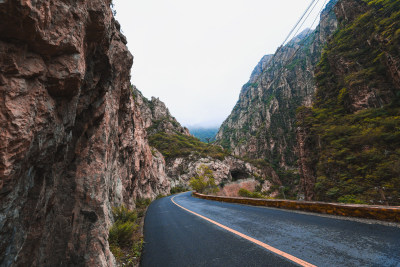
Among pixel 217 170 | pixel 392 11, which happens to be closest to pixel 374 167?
pixel 392 11

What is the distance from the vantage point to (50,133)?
9.29 ft

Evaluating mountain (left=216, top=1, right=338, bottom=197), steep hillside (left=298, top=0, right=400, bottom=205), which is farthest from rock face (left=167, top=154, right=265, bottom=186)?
steep hillside (left=298, top=0, right=400, bottom=205)

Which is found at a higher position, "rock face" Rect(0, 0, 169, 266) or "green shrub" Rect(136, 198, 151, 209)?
"rock face" Rect(0, 0, 169, 266)

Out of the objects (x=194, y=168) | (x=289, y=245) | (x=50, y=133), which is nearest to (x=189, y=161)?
(x=194, y=168)

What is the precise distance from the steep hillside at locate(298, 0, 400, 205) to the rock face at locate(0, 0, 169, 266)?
14914 mm

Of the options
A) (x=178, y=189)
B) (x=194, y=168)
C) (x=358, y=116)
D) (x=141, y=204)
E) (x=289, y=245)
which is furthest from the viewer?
(x=194, y=168)

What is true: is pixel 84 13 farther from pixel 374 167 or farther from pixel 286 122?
pixel 286 122

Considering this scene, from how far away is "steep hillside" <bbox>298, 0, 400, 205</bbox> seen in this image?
45.5 ft

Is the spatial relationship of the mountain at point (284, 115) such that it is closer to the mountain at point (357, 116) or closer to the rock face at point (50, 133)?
the mountain at point (357, 116)

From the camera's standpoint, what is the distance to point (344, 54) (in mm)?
27438

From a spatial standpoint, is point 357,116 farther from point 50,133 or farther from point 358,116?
point 50,133

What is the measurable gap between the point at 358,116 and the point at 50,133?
2695 centimetres

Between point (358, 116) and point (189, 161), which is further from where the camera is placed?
point (189, 161)

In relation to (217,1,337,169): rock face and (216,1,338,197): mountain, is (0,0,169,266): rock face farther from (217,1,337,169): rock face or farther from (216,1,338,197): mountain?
(217,1,337,169): rock face
